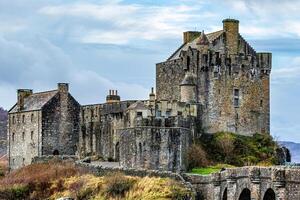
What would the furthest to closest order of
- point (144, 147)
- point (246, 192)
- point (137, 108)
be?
point (137, 108)
point (144, 147)
point (246, 192)

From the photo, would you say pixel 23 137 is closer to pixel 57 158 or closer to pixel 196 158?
pixel 57 158

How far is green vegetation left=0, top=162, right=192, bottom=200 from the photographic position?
63625mm

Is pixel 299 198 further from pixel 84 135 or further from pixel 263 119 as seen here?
pixel 84 135

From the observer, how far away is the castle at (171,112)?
229ft

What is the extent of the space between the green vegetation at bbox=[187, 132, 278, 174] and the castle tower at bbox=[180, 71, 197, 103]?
303 cm

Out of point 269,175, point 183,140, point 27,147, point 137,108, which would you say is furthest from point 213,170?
point 27,147

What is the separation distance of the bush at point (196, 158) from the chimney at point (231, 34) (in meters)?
9.87

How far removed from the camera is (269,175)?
5725cm

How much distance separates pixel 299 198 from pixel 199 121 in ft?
71.7

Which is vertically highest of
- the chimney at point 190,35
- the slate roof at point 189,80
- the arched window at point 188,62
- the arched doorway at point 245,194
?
the chimney at point 190,35

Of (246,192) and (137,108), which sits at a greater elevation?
(137,108)

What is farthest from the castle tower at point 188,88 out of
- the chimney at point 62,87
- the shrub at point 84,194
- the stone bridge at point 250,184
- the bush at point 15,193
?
the bush at point 15,193

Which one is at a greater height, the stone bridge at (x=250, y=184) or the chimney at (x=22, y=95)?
the chimney at (x=22, y=95)

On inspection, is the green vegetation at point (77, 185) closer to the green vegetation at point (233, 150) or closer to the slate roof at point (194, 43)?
the green vegetation at point (233, 150)
